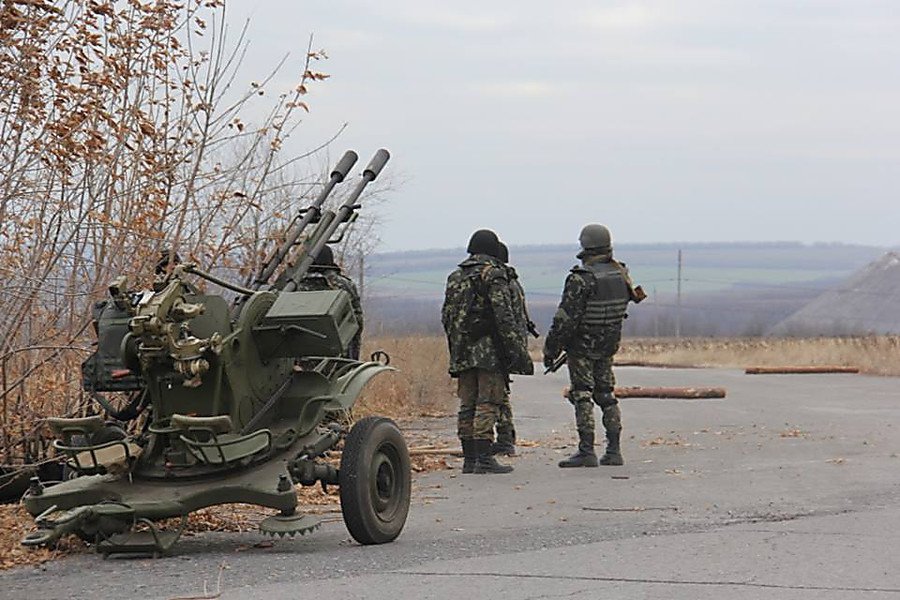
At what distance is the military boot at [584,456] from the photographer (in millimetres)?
14086

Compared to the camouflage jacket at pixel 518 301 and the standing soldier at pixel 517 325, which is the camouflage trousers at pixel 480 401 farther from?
the camouflage jacket at pixel 518 301

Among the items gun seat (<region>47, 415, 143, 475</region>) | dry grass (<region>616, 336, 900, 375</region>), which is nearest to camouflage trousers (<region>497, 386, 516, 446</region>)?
gun seat (<region>47, 415, 143, 475</region>)

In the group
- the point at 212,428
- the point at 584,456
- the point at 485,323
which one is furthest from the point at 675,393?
the point at 212,428

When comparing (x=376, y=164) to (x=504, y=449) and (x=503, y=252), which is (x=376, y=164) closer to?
(x=503, y=252)

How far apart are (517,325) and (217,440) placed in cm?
513

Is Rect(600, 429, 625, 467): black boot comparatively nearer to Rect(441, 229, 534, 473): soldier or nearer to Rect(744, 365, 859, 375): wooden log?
Rect(441, 229, 534, 473): soldier

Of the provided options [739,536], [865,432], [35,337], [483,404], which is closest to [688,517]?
[739,536]

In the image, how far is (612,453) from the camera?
14.2m

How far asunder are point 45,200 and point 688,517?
468 cm

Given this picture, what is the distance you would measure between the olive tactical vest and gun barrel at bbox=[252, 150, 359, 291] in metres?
3.19

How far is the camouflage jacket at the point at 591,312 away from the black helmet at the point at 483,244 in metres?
0.79

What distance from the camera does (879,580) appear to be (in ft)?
26.5

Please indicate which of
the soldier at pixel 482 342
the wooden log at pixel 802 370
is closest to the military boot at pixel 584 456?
the soldier at pixel 482 342

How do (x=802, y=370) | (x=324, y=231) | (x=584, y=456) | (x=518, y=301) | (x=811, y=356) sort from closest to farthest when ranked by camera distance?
1. (x=324, y=231)
2. (x=584, y=456)
3. (x=518, y=301)
4. (x=802, y=370)
5. (x=811, y=356)
